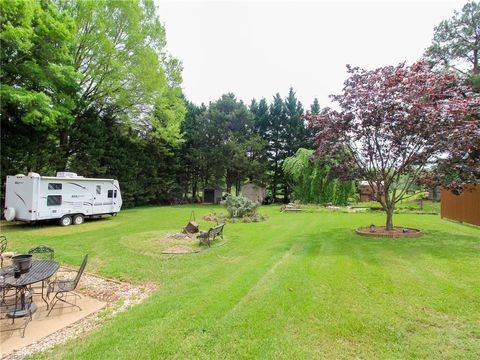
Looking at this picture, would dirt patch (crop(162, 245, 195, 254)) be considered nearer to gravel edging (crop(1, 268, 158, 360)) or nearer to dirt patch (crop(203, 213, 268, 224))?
gravel edging (crop(1, 268, 158, 360))

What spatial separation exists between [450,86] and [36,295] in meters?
13.0

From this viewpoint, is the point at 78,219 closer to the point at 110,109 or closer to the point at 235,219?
the point at 235,219

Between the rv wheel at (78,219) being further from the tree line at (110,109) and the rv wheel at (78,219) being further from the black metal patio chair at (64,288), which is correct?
the black metal patio chair at (64,288)

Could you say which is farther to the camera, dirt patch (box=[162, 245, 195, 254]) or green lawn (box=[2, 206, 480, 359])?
dirt patch (box=[162, 245, 195, 254])

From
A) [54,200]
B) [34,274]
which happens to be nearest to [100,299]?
[34,274]

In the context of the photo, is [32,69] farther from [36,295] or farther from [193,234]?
[36,295]

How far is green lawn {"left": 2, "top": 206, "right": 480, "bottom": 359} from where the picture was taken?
3152 millimetres

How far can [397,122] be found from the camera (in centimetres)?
910

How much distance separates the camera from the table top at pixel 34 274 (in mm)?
3836

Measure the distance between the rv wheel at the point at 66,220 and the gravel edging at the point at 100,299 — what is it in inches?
314

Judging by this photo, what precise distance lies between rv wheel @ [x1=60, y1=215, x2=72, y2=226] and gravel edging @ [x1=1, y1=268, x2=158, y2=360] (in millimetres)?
7975

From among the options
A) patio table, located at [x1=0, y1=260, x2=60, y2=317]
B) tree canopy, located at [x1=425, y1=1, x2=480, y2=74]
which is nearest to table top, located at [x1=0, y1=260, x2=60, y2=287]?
patio table, located at [x1=0, y1=260, x2=60, y2=317]

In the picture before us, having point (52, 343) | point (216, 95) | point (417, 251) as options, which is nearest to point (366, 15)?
point (417, 251)

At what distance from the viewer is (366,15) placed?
8656 millimetres
